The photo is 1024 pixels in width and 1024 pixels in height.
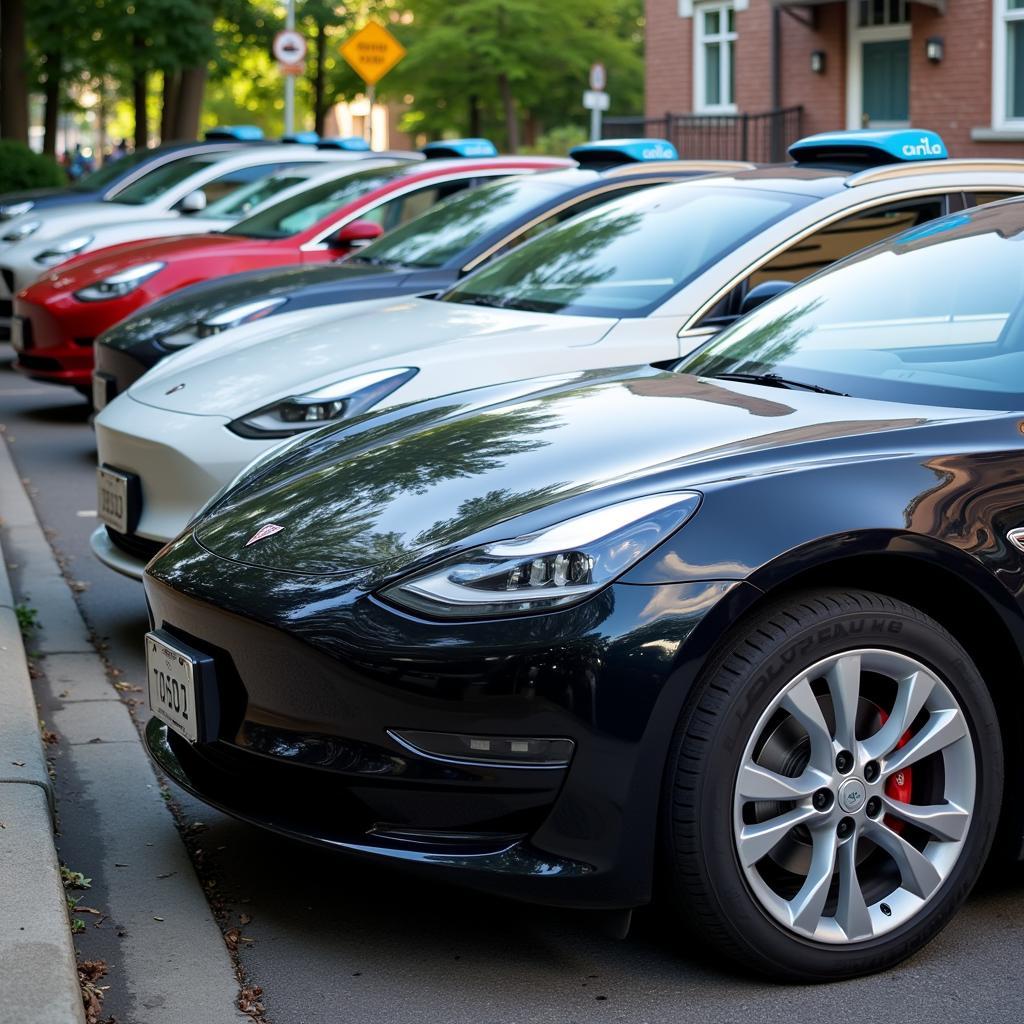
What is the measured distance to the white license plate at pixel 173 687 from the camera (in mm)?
3420

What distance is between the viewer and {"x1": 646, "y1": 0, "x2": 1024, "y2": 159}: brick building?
18250 mm

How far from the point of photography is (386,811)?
3125 mm

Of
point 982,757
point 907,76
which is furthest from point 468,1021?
point 907,76

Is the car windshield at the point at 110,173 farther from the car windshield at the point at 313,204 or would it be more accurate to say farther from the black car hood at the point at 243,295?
the black car hood at the point at 243,295

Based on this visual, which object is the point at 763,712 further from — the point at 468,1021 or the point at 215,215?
the point at 215,215

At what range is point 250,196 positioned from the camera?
504 inches

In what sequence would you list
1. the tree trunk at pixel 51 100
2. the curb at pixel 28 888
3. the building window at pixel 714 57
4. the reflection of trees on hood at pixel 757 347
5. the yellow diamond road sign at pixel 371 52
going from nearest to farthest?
the curb at pixel 28 888
the reflection of trees on hood at pixel 757 347
the yellow diamond road sign at pixel 371 52
the building window at pixel 714 57
the tree trunk at pixel 51 100

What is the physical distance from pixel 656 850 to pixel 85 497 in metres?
5.80

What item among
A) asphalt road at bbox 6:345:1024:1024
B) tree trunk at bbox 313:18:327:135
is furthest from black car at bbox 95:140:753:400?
tree trunk at bbox 313:18:327:135

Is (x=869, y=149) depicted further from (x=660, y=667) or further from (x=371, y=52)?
(x=371, y=52)

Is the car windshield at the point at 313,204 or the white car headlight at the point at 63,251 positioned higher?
the car windshield at the point at 313,204

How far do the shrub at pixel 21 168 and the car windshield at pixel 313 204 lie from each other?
1253 cm

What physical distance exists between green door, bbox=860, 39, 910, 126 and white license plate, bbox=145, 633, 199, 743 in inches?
684

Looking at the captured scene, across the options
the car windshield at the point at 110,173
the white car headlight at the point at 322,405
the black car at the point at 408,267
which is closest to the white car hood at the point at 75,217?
the car windshield at the point at 110,173
